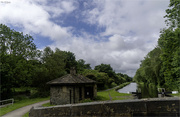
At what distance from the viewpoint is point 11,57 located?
2222cm

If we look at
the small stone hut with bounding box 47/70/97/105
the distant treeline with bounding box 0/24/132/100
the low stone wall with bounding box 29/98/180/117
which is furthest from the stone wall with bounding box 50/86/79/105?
the low stone wall with bounding box 29/98/180/117

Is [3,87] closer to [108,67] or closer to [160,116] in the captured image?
[160,116]

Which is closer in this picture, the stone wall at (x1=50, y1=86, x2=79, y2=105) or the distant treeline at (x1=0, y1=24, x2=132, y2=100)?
the stone wall at (x1=50, y1=86, x2=79, y2=105)

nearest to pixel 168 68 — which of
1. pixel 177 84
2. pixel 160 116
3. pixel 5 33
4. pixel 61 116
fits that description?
pixel 177 84

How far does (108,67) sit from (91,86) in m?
42.0

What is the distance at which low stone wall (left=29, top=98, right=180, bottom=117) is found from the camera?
3613 millimetres

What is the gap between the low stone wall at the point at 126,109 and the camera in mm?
3613

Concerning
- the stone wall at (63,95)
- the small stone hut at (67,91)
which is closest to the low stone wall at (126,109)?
the small stone hut at (67,91)

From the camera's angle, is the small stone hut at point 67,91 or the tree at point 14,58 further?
the tree at point 14,58

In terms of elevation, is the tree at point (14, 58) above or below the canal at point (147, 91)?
above

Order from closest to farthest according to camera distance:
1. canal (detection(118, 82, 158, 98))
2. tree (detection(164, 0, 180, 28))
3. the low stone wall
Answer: the low stone wall
tree (detection(164, 0, 180, 28))
canal (detection(118, 82, 158, 98))

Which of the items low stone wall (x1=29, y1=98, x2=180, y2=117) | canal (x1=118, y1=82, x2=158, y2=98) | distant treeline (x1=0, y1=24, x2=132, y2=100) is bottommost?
canal (x1=118, y1=82, x2=158, y2=98)

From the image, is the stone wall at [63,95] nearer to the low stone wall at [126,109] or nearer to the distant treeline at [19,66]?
Answer: the distant treeline at [19,66]

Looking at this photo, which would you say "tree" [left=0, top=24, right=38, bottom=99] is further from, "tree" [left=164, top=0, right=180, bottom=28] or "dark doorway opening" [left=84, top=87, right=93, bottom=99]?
"tree" [left=164, top=0, right=180, bottom=28]
